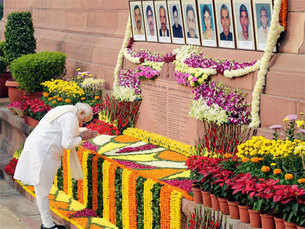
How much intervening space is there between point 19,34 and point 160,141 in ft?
22.3

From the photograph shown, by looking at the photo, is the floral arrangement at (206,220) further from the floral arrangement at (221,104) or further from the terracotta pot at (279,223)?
the floral arrangement at (221,104)

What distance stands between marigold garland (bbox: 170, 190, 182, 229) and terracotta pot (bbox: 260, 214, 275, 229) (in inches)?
54.3

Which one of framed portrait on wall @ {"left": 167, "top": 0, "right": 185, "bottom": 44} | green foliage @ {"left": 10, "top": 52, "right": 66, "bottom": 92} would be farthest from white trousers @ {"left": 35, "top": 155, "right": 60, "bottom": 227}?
green foliage @ {"left": 10, "top": 52, "right": 66, "bottom": 92}

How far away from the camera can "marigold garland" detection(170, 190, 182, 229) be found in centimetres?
652

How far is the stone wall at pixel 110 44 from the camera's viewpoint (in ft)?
23.1

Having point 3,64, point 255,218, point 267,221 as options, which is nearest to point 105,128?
point 255,218

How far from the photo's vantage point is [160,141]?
9.10 metres

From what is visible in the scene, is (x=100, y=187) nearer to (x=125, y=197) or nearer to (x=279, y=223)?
(x=125, y=197)

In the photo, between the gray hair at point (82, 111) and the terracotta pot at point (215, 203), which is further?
the gray hair at point (82, 111)

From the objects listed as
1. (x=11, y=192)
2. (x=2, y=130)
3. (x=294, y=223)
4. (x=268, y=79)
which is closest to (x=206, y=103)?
(x=268, y=79)

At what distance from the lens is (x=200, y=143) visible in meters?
7.92

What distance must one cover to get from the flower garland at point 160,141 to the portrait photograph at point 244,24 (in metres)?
1.63

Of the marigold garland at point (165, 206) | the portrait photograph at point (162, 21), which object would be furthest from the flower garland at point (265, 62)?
the portrait photograph at point (162, 21)

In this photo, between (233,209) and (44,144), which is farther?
(44,144)
